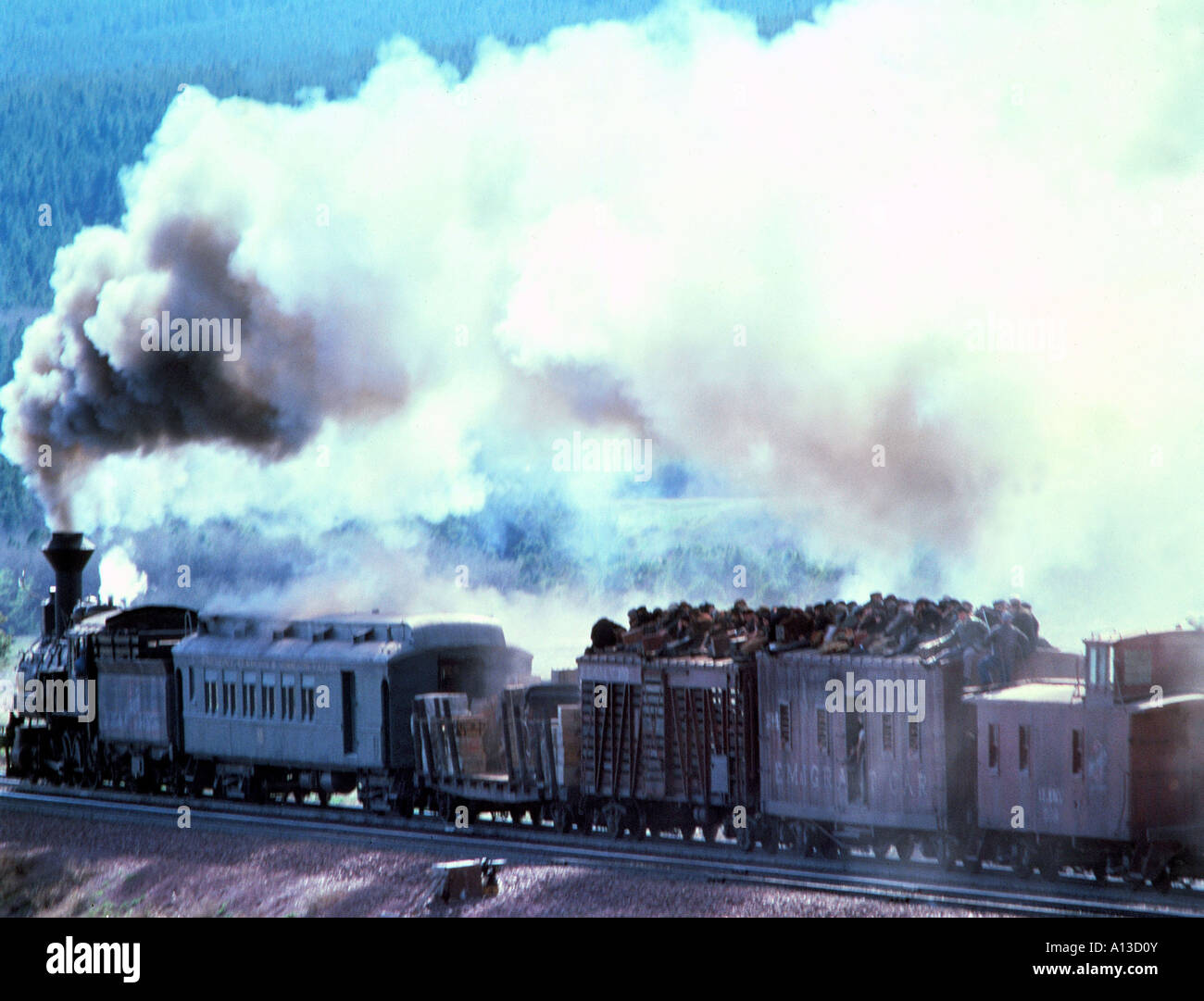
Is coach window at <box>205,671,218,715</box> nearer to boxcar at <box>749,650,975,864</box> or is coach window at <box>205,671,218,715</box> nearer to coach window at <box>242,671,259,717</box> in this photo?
coach window at <box>242,671,259,717</box>

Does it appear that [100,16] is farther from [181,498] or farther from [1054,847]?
[1054,847]

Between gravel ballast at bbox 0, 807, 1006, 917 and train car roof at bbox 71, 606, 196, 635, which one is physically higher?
train car roof at bbox 71, 606, 196, 635

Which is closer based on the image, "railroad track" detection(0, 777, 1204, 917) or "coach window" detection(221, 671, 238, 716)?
"railroad track" detection(0, 777, 1204, 917)

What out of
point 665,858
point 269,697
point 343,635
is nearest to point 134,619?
point 269,697

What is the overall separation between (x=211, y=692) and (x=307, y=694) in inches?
122

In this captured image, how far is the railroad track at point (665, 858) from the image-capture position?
1789 cm

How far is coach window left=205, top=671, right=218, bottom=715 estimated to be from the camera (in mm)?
29828

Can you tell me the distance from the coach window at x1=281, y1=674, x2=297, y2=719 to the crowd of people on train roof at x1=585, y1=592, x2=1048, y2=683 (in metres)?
7.03

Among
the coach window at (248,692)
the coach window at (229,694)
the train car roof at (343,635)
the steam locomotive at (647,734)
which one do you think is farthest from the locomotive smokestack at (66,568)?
the coach window at (248,692)

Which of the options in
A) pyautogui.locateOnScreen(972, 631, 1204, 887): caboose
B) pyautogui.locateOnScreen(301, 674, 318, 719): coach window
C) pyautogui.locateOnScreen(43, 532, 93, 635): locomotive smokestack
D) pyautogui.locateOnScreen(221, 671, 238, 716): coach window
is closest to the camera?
pyautogui.locateOnScreen(972, 631, 1204, 887): caboose

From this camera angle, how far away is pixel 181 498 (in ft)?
342

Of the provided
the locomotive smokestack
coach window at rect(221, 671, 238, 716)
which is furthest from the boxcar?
the locomotive smokestack

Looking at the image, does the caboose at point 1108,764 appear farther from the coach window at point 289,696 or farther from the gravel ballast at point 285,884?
the coach window at point 289,696

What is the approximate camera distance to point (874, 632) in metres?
21.1
